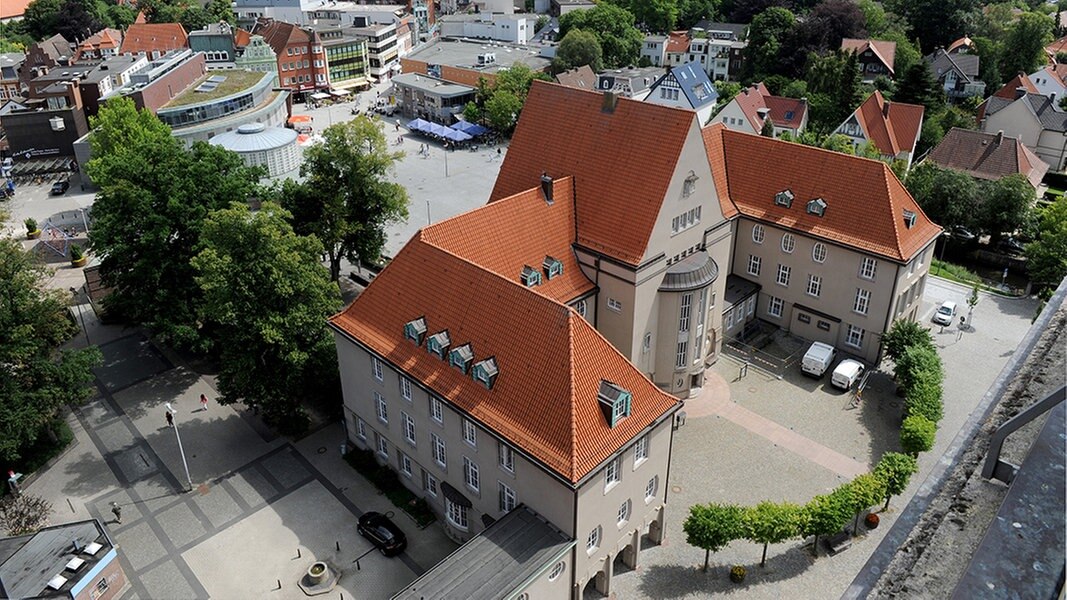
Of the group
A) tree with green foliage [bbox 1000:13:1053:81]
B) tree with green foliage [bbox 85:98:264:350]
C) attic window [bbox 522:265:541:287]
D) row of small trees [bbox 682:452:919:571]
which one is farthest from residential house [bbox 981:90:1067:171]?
tree with green foliage [bbox 85:98:264:350]

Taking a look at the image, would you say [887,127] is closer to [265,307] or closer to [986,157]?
[986,157]

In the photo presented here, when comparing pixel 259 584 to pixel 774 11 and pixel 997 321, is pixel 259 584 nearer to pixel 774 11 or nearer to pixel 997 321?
pixel 997 321

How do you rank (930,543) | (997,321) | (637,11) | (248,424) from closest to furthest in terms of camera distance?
(930,543)
(248,424)
(997,321)
(637,11)

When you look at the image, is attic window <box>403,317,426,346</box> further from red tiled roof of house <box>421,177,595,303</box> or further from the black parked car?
the black parked car

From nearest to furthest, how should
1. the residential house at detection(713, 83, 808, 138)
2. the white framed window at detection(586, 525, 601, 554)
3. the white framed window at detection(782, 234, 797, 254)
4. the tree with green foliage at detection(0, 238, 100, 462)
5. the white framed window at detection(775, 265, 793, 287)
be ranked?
the white framed window at detection(586, 525, 601, 554)
the tree with green foliage at detection(0, 238, 100, 462)
the white framed window at detection(782, 234, 797, 254)
the white framed window at detection(775, 265, 793, 287)
the residential house at detection(713, 83, 808, 138)

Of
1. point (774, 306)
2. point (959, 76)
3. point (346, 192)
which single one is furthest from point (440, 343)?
point (959, 76)

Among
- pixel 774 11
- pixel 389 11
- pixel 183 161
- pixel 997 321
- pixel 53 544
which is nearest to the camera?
pixel 53 544

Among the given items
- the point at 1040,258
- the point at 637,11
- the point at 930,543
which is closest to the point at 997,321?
the point at 1040,258
